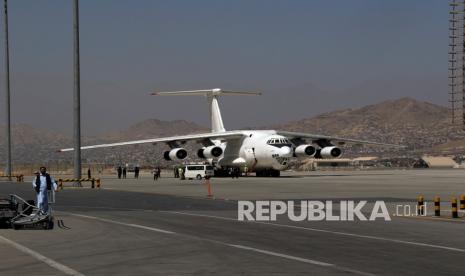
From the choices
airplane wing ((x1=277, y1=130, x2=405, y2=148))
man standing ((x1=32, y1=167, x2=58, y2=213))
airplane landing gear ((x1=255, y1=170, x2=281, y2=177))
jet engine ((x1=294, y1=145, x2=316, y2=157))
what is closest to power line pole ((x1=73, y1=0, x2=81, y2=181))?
man standing ((x1=32, y1=167, x2=58, y2=213))

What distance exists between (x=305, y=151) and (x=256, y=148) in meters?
4.41

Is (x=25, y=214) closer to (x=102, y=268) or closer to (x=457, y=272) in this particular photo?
(x=102, y=268)

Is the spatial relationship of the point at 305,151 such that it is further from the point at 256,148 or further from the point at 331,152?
the point at 256,148

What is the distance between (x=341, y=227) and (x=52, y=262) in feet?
28.6

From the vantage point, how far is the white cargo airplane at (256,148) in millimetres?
67312

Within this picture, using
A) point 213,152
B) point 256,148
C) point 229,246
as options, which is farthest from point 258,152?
point 229,246

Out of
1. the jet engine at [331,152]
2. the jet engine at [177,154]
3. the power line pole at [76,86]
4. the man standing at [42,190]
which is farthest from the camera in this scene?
the jet engine at [177,154]

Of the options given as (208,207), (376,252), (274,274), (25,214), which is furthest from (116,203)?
(274,274)

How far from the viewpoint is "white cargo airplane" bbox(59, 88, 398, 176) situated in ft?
221

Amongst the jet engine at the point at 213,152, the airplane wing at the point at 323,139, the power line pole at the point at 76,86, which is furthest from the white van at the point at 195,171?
the power line pole at the point at 76,86

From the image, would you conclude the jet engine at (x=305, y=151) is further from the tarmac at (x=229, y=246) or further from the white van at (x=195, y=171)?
the tarmac at (x=229, y=246)

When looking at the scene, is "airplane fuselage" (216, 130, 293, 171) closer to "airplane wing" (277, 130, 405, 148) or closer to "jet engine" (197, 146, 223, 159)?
"jet engine" (197, 146, 223, 159)

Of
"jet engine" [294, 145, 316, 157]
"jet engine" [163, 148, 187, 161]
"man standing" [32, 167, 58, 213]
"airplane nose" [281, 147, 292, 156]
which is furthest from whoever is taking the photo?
"jet engine" [163, 148, 187, 161]

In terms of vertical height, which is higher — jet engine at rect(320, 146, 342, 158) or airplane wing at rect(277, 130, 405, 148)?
airplane wing at rect(277, 130, 405, 148)
